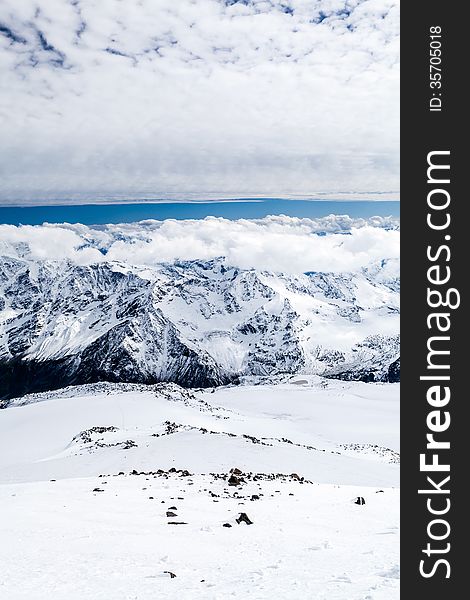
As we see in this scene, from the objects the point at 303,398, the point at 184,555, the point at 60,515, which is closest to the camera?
the point at 184,555

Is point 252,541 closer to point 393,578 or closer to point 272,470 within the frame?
point 393,578

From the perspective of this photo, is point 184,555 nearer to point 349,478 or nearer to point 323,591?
point 323,591

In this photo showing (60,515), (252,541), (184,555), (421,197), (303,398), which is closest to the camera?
(421,197)

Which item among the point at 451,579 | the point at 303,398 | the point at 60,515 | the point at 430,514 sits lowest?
the point at 303,398

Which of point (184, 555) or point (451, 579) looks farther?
point (184, 555)

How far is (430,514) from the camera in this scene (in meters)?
8.01

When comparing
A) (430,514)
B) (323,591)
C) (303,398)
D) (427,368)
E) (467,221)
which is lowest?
(303,398)

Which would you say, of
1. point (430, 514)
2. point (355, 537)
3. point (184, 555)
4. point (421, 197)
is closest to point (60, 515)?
point (184, 555)

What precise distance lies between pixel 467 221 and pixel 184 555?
9.95 m

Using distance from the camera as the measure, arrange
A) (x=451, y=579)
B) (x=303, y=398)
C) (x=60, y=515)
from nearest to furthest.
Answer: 1. (x=451, y=579)
2. (x=60, y=515)
3. (x=303, y=398)

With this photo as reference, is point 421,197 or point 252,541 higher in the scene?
point 421,197

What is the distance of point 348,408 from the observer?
392 ft

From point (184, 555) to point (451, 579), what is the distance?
6.52 m

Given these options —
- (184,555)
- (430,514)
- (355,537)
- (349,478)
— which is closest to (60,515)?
(184,555)
